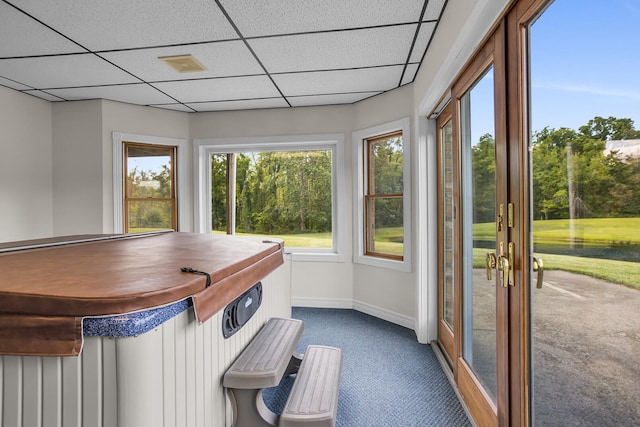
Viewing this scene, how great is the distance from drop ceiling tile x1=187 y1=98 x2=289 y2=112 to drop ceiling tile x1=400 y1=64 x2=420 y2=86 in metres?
1.30

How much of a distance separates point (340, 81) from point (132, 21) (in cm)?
166

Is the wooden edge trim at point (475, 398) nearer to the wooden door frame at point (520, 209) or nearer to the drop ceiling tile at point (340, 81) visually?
the wooden door frame at point (520, 209)

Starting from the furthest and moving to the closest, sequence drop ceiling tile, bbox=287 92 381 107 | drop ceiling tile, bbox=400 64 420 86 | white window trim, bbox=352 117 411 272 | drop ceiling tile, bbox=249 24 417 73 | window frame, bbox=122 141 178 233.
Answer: window frame, bbox=122 141 178 233, drop ceiling tile, bbox=287 92 381 107, white window trim, bbox=352 117 411 272, drop ceiling tile, bbox=400 64 420 86, drop ceiling tile, bbox=249 24 417 73

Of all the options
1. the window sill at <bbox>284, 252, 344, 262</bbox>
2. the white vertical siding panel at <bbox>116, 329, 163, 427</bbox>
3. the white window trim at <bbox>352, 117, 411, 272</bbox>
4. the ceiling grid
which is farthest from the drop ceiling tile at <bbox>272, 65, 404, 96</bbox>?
the white vertical siding panel at <bbox>116, 329, 163, 427</bbox>

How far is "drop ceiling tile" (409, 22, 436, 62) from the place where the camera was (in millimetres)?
2008

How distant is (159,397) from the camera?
819 mm

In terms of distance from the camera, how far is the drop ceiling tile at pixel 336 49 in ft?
6.95

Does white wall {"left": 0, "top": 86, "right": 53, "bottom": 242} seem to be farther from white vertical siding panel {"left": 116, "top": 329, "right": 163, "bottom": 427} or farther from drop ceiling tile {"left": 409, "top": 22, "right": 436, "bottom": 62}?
drop ceiling tile {"left": 409, "top": 22, "right": 436, "bottom": 62}

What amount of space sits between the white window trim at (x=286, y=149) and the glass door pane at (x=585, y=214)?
8.18 ft

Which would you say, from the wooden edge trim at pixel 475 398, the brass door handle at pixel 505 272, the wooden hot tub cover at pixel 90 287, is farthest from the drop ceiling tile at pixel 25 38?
the wooden edge trim at pixel 475 398

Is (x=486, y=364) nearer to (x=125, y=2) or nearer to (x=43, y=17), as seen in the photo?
(x=125, y=2)

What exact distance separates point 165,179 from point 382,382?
3.27 meters

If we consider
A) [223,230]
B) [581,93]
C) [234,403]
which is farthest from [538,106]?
[223,230]

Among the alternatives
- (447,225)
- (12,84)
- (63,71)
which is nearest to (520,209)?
(447,225)
